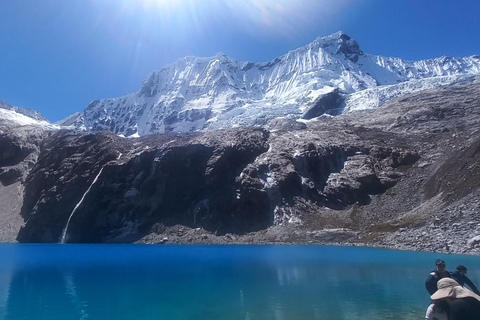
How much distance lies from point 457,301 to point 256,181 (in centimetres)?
8727

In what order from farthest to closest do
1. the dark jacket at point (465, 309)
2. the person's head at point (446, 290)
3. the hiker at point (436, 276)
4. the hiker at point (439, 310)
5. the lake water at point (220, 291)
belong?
the lake water at point (220, 291) < the hiker at point (436, 276) < the hiker at point (439, 310) < the person's head at point (446, 290) < the dark jacket at point (465, 309)

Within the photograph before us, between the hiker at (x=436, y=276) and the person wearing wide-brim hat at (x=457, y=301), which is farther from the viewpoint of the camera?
the hiker at (x=436, y=276)

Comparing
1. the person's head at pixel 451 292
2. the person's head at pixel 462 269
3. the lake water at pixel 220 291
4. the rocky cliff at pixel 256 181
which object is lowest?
the lake water at pixel 220 291

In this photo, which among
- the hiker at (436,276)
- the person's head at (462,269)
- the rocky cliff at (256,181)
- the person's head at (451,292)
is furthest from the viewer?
the rocky cliff at (256,181)

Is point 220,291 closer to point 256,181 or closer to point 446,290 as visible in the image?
point 446,290

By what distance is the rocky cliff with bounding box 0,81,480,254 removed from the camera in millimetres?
79312

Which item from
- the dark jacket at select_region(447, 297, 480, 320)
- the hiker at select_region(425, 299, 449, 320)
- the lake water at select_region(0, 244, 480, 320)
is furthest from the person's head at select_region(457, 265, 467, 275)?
the lake water at select_region(0, 244, 480, 320)

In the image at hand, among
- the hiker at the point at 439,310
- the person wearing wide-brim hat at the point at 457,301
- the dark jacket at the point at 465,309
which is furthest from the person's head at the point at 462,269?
the dark jacket at the point at 465,309

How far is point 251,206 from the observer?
297 feet

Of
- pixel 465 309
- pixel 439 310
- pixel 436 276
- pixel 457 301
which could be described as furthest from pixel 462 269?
pixel 465 309

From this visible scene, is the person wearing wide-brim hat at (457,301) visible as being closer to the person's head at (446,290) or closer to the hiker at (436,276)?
the person's head at (446,290)

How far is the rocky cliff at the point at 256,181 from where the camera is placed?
3123 inches

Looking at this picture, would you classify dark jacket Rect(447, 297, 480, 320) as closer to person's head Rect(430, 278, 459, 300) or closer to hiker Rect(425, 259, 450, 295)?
person's head Rect(430, 278, 459, 300)

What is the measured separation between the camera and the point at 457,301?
A: 7266mm
